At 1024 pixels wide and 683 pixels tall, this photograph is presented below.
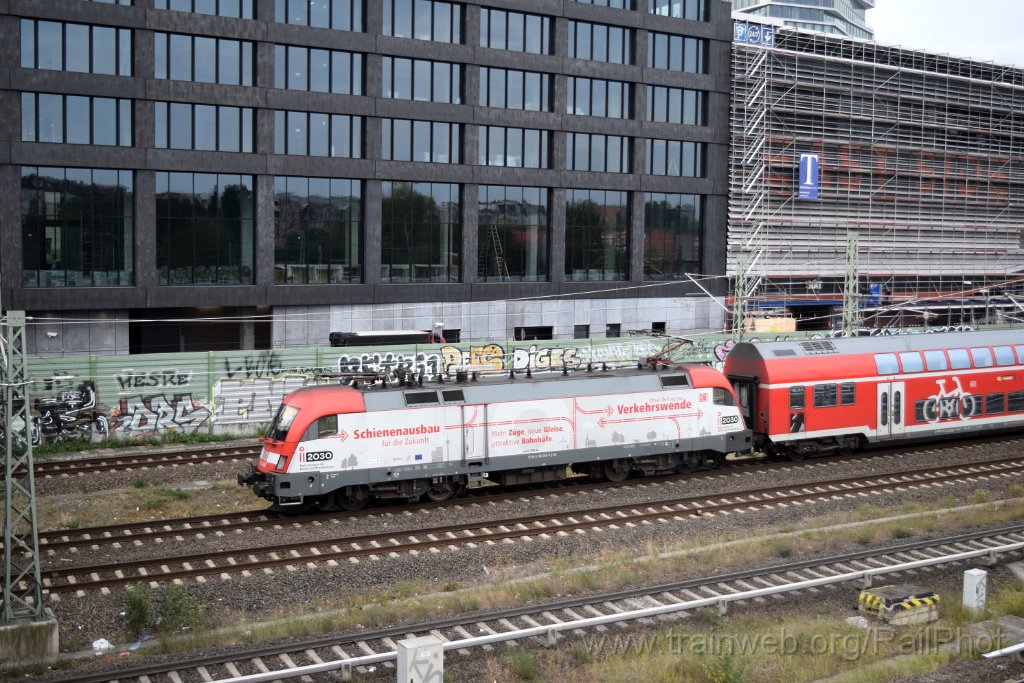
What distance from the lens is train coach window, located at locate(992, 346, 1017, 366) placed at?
30.7m

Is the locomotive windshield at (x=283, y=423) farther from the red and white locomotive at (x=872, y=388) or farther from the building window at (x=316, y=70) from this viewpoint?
the building window at (x=316, y=70)

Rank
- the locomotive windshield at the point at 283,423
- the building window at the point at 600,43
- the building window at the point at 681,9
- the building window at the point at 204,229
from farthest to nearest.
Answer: the building window at the point at 681,9 < the building window at the point at 600,43 < the building window at the point at 204,229 < the locomotive windshield at the point at 283,423

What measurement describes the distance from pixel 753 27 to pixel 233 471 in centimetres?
4301

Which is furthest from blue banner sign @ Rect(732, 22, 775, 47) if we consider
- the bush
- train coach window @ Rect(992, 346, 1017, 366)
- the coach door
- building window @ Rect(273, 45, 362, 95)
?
the bush

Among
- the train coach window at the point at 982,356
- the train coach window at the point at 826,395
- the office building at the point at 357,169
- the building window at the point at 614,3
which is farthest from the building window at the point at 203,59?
the train coach window at the point at 982,356

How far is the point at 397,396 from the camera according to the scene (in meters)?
21.8

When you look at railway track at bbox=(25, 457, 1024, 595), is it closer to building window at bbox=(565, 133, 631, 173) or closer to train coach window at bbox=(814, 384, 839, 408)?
train coach window at bbox=(814, 384, 839, 408)

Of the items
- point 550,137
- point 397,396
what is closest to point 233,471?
point 397,396

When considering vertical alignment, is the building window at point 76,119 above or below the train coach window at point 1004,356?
above

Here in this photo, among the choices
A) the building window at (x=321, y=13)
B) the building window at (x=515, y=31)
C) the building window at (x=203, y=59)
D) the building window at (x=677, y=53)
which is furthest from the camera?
the building window at (x=677, y=53)

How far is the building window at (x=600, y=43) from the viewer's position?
51312mm

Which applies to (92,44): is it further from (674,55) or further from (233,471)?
(674,55)

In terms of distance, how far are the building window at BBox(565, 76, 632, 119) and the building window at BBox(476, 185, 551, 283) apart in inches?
198

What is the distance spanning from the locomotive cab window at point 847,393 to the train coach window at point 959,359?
3976mm
